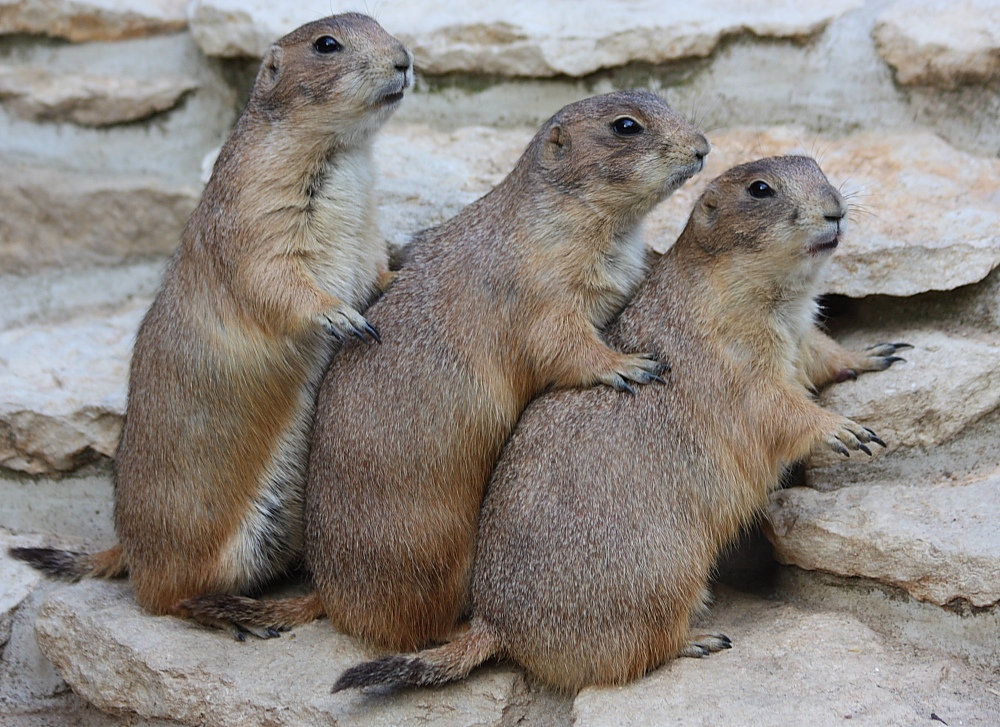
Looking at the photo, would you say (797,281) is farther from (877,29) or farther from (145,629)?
(145,629)

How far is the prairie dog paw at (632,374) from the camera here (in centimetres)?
403

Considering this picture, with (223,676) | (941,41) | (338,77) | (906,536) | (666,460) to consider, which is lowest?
(223,676)

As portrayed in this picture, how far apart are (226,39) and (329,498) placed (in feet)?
8.89

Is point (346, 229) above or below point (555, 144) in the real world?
below

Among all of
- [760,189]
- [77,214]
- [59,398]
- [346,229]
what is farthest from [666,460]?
[77,214]

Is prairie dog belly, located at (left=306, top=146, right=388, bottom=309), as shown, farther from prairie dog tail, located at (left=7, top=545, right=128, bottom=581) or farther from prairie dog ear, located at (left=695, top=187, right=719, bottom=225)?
prairie dog tail, located at (left=7, top=545, right=128, bottom=581)

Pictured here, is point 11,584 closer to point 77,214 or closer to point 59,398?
point 59,398

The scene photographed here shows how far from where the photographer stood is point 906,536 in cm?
384

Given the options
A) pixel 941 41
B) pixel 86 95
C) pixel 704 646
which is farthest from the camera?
pixel 86 95

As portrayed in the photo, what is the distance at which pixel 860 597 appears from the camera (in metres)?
4.00

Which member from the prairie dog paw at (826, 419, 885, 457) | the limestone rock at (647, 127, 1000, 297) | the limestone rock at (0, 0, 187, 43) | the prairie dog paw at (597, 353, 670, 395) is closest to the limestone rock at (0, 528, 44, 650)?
the prairie dog paw at (597, 353, 670, 395)

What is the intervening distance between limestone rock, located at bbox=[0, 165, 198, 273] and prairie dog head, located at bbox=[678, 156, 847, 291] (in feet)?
9.75

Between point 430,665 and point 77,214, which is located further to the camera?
point 77,214

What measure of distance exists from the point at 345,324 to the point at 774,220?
152 cm
